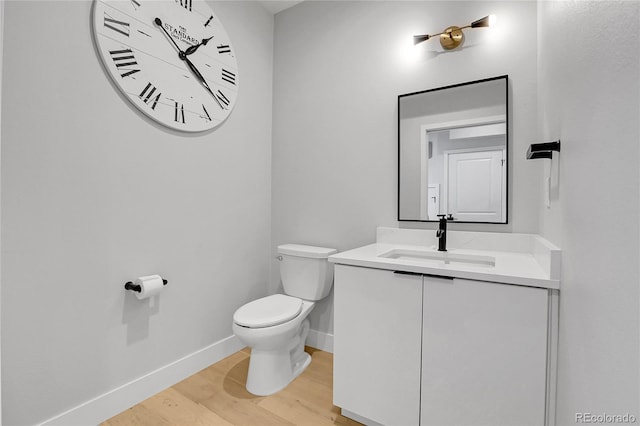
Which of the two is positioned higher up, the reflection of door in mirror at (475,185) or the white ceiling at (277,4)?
the white ceiling at (277,4)

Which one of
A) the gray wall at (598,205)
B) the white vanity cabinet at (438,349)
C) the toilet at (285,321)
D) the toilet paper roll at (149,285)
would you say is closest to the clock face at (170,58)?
the toilet paper roll at (149,285)

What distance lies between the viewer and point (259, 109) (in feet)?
7.77

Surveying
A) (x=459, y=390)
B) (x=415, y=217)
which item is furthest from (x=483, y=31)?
(x=459, y=390)

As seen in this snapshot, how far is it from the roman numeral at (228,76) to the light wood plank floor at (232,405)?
1.99m

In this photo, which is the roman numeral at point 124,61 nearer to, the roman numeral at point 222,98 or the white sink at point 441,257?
the roman numeral at point 222,98

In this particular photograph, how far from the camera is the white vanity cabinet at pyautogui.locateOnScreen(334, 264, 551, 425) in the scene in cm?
106

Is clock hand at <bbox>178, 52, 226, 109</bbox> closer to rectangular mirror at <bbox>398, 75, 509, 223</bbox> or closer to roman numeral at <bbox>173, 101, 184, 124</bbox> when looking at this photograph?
roman numeral at <bbox>173, 101, 184, 124</bbox>

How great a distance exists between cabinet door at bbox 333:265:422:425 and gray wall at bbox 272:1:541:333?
677 millimetres

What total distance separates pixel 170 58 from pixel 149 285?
4.28ft

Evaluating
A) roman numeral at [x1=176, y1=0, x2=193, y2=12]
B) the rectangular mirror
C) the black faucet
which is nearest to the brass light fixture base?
the rectangular mirror

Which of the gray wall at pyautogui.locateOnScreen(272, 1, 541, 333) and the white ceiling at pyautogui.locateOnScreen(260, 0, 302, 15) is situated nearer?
the gray wall at pyautogui.locateOnScreen(272, 1, 541, 333)

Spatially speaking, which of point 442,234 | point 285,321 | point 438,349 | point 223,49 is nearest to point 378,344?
point 438,349

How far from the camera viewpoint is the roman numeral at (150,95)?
159 cm

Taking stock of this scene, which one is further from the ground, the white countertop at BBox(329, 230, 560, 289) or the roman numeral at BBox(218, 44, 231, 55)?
the roman numeral at BBox(218, 44, 231, 55)
